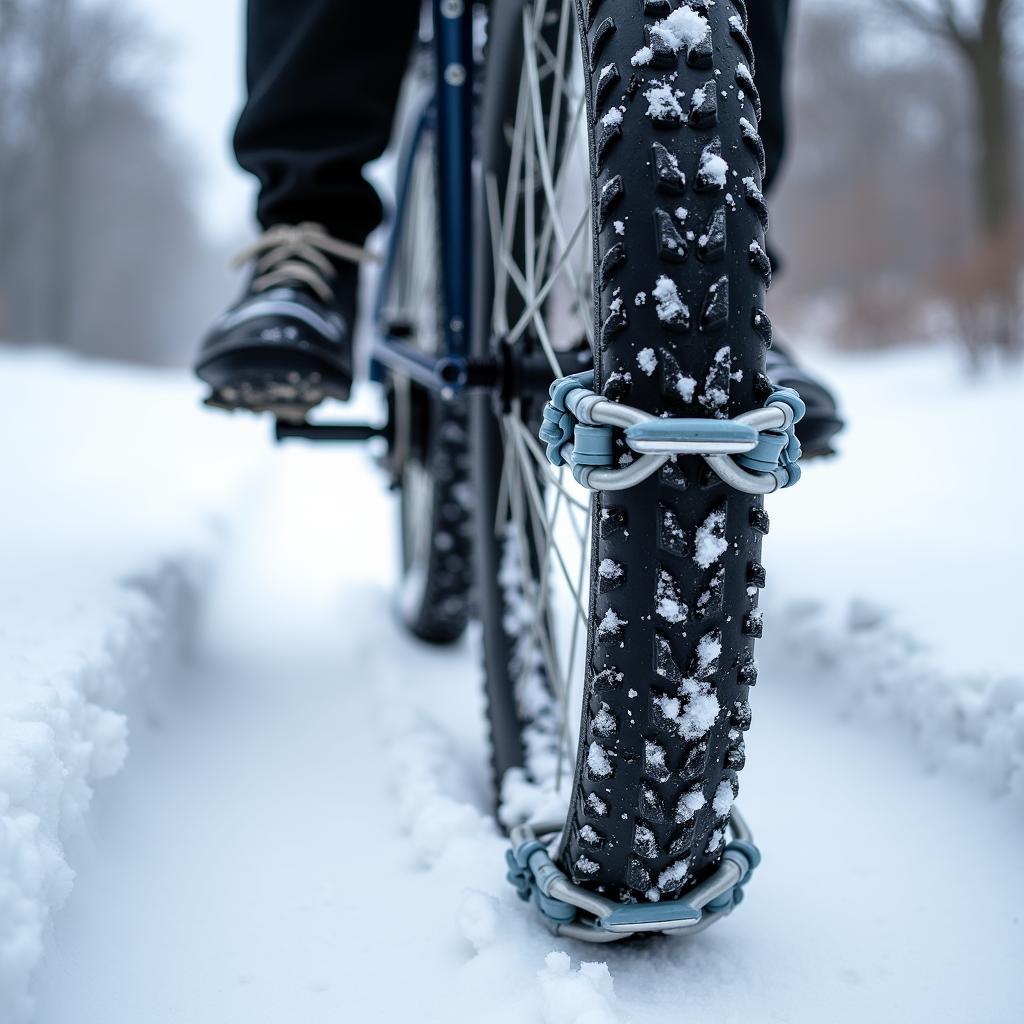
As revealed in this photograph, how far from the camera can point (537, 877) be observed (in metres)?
0.63

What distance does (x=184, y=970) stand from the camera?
0.65 metres

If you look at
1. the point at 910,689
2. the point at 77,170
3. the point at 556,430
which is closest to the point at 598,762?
the point at 556,430

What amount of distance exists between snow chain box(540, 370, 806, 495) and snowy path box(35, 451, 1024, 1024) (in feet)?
1.02

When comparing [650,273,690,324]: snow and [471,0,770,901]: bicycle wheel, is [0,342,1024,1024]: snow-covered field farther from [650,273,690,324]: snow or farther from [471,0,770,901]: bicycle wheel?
[650,273,690,324]: snow

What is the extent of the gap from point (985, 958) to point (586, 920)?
11.9 inches

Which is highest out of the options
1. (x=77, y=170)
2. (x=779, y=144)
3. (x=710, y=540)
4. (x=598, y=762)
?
(x=77, y=170)

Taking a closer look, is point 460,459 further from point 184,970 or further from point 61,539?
point 184,970

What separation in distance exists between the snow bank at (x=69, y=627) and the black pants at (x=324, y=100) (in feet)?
1.74

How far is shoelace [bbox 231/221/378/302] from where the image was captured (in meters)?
1.14

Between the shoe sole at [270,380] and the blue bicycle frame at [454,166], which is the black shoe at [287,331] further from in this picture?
the blue bicycle frame at [454,166]

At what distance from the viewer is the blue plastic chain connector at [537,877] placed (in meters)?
0.62

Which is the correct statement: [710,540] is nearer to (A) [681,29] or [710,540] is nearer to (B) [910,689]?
(A) [681,29]

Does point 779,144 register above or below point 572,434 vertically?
above

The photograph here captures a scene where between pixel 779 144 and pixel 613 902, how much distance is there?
1.00 meters
